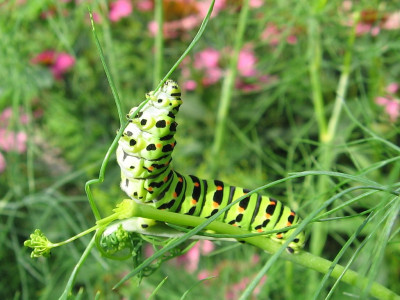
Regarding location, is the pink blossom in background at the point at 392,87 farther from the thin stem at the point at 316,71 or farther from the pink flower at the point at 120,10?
the pink flower at the point at 120,10

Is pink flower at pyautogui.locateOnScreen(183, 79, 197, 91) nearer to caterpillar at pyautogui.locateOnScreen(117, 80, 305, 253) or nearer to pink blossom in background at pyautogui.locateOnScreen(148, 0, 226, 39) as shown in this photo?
pink blossom in background at pyautogui.locateOnScreen(148, 0, 226, 39)

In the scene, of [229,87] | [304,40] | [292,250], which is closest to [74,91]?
[229,87]

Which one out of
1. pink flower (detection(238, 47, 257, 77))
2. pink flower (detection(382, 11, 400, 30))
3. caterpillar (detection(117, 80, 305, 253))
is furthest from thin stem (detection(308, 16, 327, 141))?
caterpillar (detection(117, 80, 305, 253))

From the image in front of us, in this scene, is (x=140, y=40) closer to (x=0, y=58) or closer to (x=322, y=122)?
(x=0, y=58)

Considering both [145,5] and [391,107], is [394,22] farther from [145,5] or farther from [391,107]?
[145,5]

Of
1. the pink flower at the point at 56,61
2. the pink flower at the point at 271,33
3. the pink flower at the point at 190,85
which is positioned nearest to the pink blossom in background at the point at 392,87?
the pink flower at the point at 271,33

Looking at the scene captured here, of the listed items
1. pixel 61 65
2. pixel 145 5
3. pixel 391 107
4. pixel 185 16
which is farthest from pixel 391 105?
pixel 61 65
